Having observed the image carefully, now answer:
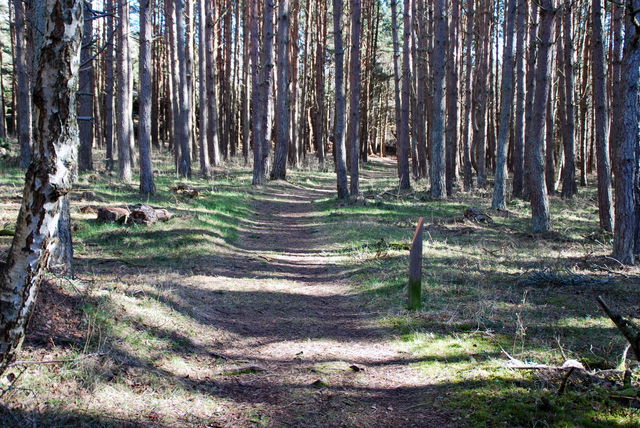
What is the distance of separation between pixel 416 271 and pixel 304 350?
1.74m

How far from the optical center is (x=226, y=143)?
31.7 metres

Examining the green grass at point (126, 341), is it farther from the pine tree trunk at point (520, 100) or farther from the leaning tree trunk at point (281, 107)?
the leaning tree trunk at point (281, 107)

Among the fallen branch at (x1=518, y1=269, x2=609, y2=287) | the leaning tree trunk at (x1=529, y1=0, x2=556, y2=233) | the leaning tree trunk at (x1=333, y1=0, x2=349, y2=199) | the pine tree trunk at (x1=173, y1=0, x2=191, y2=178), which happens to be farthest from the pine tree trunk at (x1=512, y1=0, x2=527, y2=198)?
the pine tree trunk at (x1=173, y1=0, x2=191, y2=178)

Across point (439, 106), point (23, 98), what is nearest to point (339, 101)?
point (439, 106)

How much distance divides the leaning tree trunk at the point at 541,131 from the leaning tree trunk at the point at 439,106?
15.3 feet

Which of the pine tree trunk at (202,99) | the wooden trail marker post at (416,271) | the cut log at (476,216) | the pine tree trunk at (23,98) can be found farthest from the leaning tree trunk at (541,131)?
the pine tree trunk at (23,98)

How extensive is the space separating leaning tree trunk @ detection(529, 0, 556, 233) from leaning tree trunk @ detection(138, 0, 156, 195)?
9.73 metres

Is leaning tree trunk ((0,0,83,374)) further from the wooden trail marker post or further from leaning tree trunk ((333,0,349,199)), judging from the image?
leaning tree trunk ((333,0,349,199))

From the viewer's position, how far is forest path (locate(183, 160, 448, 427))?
399 cm

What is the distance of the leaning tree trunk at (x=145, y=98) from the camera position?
44.0ft

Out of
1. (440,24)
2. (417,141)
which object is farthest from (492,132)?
(440,24)

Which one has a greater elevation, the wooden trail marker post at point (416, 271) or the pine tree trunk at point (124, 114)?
the pine tree trunk at point (124, 114)

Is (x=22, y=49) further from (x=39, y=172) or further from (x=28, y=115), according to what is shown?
(x=39, y=172)

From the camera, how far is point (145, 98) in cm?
1400
